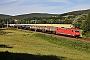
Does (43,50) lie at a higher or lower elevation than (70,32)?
lower

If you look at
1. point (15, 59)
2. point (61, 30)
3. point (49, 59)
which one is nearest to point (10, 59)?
point (15, 59)

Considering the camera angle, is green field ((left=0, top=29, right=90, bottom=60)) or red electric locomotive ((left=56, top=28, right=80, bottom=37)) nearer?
green field ((left=0, top=29, right=90, bottom=60))

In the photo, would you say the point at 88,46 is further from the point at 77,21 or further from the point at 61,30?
the point at 77,21

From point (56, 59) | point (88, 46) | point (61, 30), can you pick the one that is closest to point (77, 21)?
point (61, 30)

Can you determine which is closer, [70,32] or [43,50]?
[43,50]

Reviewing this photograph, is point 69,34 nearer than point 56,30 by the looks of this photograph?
Yes

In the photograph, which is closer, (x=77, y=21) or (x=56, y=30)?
(x=56, y=30)

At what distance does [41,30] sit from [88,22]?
25667mm

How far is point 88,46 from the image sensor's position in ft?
171

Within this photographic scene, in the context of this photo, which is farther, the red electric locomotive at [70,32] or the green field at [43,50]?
the red electric locomotive at [70,32]

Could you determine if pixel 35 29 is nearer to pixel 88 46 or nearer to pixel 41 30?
pixel 41 30

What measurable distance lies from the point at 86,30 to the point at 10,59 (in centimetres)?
7052

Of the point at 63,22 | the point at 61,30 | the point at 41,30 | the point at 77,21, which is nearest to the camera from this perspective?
the point at 61,30

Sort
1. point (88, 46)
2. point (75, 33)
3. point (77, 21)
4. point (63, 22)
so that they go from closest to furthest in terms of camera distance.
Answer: point (88, 46) → point (75, 33) → point (77, 21) → point (63, 22)
